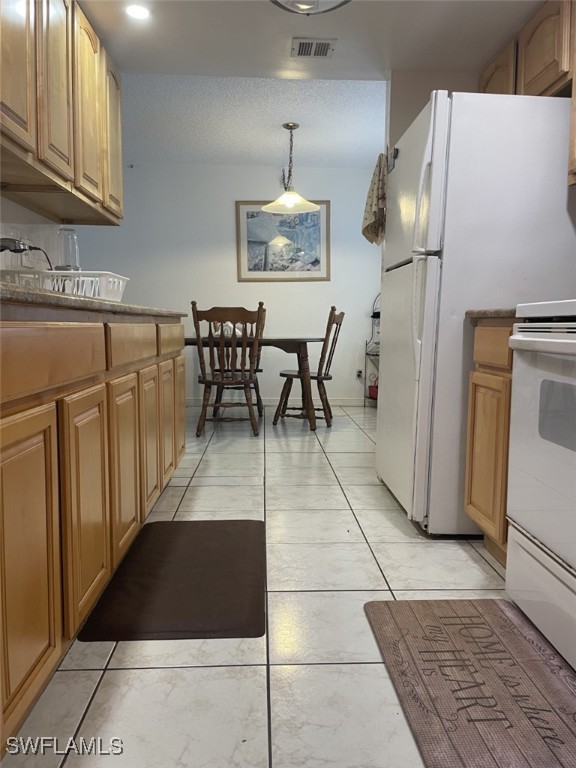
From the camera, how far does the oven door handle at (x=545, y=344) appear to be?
1205 millimetres

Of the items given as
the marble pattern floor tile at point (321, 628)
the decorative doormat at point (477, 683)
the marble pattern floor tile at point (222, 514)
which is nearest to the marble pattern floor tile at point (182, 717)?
the marble pattern floor tile at point (321, 628)

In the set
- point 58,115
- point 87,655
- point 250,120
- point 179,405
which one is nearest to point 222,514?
point 179,405

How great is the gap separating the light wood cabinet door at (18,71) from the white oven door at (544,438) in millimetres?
1726

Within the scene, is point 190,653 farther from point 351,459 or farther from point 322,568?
point 351,459

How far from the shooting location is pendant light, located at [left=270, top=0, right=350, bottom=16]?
2061 mm

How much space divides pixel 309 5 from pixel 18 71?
1.13 meters

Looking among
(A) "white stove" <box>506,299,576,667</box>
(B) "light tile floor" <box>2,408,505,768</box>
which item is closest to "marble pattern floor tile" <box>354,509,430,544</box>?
(B) "light tile floor" <box>2,408,505,768</box>

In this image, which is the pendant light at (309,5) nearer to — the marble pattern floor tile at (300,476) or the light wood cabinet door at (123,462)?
the light wood cabinet door at (123,462)

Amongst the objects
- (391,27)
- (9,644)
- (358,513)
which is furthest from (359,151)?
(9,644)

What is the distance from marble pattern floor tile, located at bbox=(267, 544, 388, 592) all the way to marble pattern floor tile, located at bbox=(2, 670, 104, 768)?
609 millimetres

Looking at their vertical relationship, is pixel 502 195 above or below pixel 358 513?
above

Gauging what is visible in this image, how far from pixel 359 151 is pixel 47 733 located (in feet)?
15.3

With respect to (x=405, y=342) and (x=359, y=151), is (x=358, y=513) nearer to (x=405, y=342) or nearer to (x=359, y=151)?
(x=405, y=342)

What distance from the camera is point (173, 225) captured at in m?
5.11
